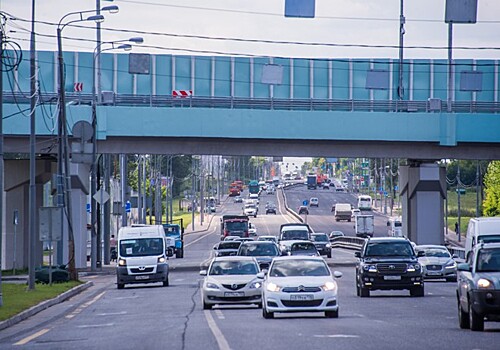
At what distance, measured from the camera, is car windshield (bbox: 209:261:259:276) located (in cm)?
3125

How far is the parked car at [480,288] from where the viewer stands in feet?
67.1

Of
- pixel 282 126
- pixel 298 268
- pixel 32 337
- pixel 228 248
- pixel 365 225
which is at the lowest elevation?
pixel 365 225

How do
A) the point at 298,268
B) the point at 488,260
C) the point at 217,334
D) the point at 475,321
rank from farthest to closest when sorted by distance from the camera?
the point at 298,268 < the point at 488,260 < the point at 475,321 < the point at 217,334

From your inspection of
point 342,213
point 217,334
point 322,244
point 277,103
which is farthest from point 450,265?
point 342,213

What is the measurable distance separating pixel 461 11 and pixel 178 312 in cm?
1435

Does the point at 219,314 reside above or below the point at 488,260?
below

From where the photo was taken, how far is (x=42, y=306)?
108ft

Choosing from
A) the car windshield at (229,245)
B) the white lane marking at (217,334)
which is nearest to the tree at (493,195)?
the car windshield at (229,245)

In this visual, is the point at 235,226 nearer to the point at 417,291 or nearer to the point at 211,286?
the point at 417,291

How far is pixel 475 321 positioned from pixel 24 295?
18.5m

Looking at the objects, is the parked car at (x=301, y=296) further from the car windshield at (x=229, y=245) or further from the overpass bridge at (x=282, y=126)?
the car windshield at (x=229, y=245)

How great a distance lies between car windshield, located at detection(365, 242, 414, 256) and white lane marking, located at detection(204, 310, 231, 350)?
Answer: 9.30 meters

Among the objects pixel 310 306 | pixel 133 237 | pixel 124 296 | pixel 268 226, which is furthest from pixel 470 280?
pixel 268 226

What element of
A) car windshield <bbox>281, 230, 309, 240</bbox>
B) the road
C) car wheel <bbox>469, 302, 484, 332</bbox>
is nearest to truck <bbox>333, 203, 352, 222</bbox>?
car windshield <bbox>281, 230, 309, 240</bbox>
